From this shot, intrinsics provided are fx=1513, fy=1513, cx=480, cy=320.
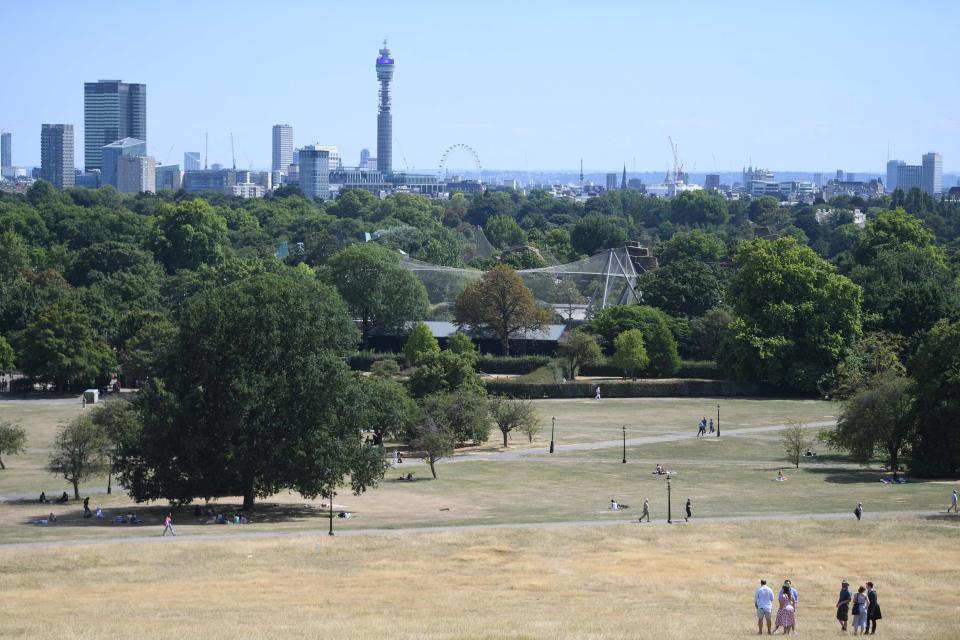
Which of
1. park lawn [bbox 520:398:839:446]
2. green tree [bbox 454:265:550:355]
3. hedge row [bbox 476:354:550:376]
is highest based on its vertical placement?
green tree [bbox 454:265:550:355]

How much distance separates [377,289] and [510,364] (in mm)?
13418

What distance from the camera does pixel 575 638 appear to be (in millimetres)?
38469

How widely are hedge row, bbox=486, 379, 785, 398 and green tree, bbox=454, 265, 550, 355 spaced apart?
11.2 m

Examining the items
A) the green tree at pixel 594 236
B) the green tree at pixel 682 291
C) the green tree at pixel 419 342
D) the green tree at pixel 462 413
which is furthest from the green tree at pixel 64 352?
the green tree at pixel 594 236

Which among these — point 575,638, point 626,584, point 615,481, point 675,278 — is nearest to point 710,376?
point 675,278

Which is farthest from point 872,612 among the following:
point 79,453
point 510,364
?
point 510,364

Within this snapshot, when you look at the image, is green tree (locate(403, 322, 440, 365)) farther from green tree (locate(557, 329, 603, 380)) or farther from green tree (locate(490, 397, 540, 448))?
green tree (locate(490, 397, 540, 448))

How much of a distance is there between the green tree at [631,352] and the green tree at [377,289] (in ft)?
64.4

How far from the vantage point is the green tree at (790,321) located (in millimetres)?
95000

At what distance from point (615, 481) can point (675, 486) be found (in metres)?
2.95

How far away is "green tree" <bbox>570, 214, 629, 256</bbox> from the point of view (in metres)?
184

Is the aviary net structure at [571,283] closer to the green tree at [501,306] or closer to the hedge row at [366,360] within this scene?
the green tree at [501,306]

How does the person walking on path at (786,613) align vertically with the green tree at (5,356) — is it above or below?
below

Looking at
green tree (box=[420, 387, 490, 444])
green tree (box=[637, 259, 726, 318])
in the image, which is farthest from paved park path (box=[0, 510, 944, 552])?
green tree (box=[637, 259, 726, 318])
